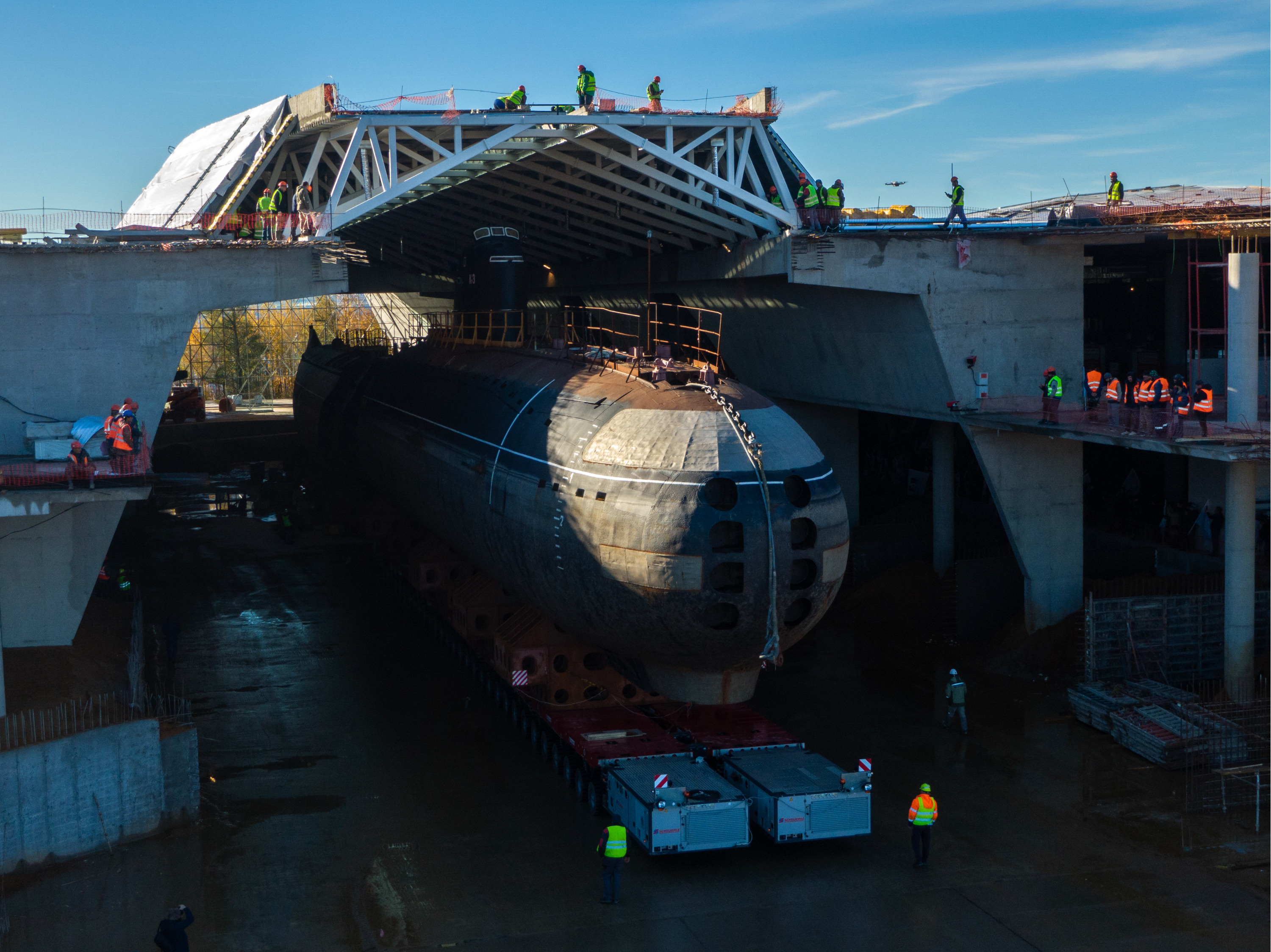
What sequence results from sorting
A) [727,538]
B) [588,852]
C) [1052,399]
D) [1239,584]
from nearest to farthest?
[588,852]
[727,538]
[1239,584]
[1052,399]

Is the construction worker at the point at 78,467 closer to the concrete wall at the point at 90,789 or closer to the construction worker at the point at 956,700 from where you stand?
the concrete wall at the point at 90,789

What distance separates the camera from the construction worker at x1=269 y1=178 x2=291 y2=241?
26500 millimetres

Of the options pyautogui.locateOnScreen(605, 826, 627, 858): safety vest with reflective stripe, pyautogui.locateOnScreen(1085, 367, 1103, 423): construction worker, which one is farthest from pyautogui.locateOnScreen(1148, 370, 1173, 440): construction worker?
pyautogui.locateOnScreen(605, 826, 627, 858): safety vest with reflective stripe

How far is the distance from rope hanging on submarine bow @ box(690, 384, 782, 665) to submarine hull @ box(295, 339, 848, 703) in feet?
0.26

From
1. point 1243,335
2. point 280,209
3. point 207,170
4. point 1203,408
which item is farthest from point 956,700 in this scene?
point 207,170

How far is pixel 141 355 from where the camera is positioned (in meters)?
23.4

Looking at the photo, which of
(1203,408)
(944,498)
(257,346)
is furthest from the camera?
(257,346)

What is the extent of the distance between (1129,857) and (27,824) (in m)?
15.9

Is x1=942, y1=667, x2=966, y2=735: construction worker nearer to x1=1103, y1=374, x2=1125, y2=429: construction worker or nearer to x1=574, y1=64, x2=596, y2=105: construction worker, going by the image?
x1=1103, y1=374, x2=1125, y2=429: construction worker

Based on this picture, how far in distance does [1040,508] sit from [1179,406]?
16.2ft

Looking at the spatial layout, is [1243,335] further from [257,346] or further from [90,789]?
[257,346]

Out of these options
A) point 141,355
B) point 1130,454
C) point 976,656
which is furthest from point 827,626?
point 141,355

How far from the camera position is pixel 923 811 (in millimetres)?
17219

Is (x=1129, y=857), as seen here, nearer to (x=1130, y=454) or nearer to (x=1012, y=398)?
(x=1012, y=398)
